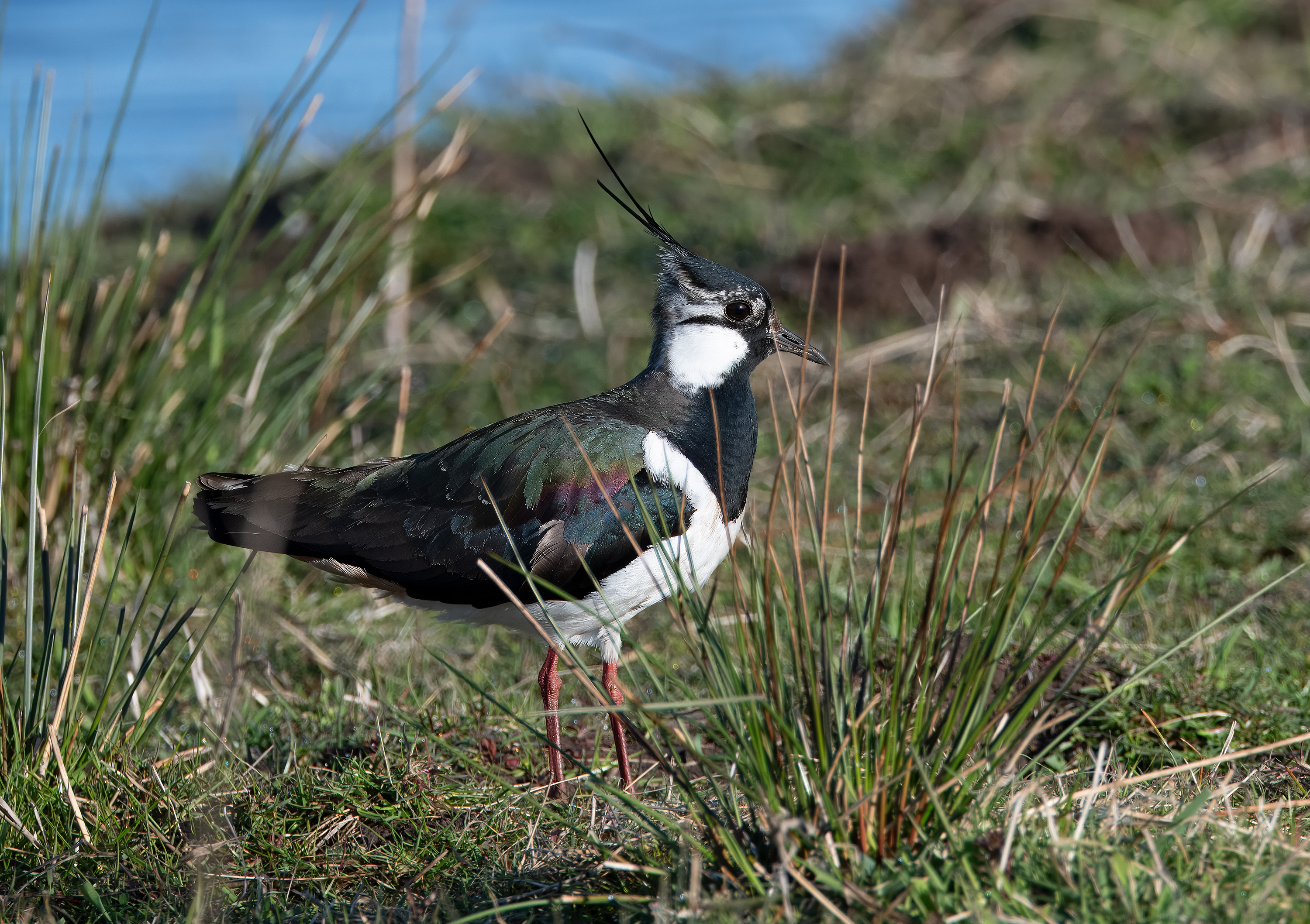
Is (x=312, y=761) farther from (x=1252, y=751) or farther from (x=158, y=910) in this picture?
(x=1252, y=751)

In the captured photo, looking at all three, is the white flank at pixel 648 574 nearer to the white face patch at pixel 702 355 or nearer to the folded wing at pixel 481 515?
the folded wing at pixel 481 515

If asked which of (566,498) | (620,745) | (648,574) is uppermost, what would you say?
(566,498)

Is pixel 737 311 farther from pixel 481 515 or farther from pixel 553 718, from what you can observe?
pixel 553 718

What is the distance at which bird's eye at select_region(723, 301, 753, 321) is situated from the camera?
3242 millimetres

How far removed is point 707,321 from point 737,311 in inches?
3.5

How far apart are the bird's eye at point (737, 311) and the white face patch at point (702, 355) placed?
4 centimetres

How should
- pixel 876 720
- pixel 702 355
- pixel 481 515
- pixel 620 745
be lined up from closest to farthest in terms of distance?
pixel 876 720 → pixel 620 745 → pixel 481 515 → pixel 702 355

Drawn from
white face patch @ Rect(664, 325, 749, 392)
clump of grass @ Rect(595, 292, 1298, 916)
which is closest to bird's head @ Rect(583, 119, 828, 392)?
white face patch @ Rect(664, 325, 749, 392)

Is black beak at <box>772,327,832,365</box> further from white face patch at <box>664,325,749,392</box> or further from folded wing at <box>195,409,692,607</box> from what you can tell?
folded wing at <box>195,409,692,607</box>

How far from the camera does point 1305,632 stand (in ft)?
10.7

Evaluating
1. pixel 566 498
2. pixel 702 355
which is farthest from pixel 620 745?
pixel 702 355

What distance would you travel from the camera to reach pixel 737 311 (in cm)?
326

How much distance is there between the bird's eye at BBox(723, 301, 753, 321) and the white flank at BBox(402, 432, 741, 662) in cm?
44

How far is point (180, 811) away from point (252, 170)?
2020 millimetres
